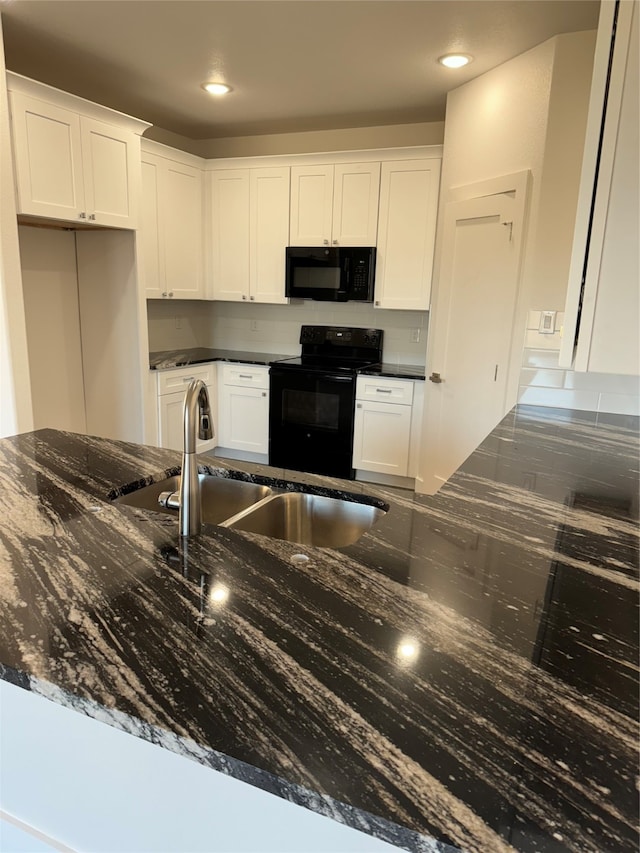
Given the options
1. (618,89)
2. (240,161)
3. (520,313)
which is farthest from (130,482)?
(240,161)

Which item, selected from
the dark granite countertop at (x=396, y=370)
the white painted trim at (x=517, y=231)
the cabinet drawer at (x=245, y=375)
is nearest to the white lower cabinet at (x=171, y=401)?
the cabinet drawer at (x=245, y=375)

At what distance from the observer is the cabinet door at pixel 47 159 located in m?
2.73

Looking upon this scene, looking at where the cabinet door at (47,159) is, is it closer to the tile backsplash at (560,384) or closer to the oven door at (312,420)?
the oven door at (312,420)

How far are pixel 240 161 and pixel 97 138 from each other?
1312 millimetres

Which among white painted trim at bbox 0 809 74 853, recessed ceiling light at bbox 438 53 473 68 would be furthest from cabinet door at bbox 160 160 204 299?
white painted trim at bbox 0 809 74 853

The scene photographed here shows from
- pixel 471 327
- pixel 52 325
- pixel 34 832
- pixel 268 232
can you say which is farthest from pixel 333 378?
pixel 34 832

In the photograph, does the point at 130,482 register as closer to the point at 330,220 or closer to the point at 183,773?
A: the point at 183,773

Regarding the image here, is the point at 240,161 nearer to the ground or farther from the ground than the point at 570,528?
farther from the ground

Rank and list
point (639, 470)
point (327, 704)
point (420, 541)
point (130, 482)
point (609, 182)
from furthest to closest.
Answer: point (639, 470)
point (130, 482)
point (609, 182)
point (420, 541)
point (327, 704)

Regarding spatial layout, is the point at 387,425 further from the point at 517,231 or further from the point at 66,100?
the point at 66,100

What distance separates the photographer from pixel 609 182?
1277mm

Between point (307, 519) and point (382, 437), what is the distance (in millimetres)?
2380

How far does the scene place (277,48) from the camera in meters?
2.84

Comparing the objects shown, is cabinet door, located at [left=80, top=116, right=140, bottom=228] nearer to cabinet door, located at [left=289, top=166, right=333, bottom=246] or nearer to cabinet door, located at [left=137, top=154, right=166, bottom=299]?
cabinet door, located at [left=137, top=154, right=166, bottom=299]
